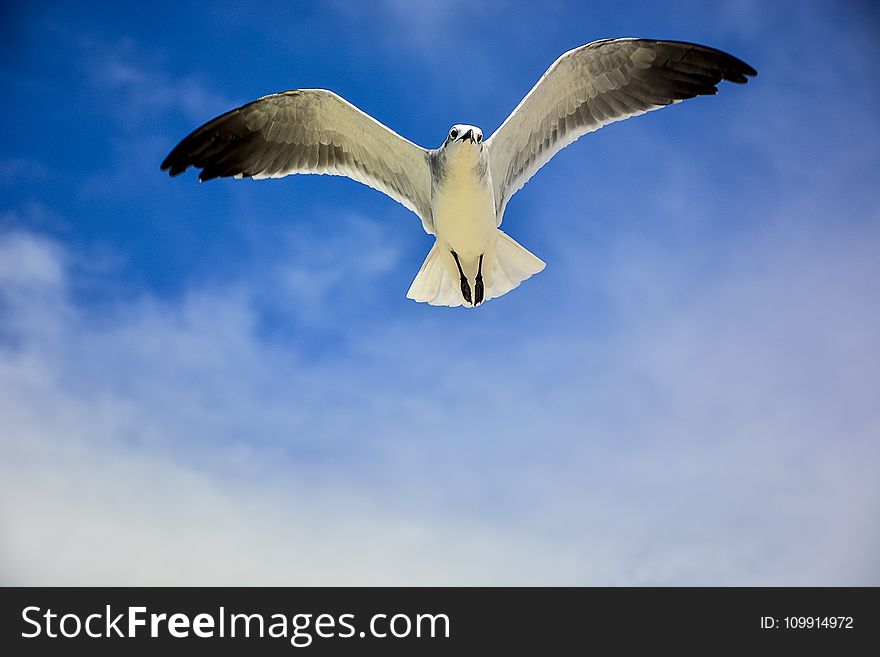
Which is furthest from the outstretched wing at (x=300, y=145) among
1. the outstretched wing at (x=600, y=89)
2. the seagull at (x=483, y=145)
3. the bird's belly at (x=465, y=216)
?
the outstretched wing at (x=600, y=89)

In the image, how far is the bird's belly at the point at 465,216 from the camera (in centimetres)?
445

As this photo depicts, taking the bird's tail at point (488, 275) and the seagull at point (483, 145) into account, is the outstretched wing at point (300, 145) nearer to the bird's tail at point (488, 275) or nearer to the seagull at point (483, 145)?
the seagull at point (483, 145)

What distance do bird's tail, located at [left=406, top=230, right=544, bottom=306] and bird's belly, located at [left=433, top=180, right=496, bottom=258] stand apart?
0.59 feet

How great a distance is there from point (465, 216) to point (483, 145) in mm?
458

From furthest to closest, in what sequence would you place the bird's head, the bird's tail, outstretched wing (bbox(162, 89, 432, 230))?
the bird's tail, outstretched wing (bbox(162, 89, 432, 230)), the bird's head

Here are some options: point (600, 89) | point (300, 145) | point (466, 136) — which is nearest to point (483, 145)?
point (466, 136)

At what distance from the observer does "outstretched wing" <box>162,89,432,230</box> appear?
187 inches

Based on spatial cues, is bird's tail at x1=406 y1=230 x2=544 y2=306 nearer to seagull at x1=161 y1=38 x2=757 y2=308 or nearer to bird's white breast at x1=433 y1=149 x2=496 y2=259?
seagull at x1=161 y1=38 x2=757 y2=308

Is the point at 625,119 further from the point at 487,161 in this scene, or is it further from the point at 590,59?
the point at 487,161

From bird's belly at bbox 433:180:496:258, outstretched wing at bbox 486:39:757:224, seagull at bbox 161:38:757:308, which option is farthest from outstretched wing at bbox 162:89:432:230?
outstretched wing at bbox 486:39:757:224

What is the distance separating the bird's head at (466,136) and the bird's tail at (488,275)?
0.88 m

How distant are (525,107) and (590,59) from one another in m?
0.48

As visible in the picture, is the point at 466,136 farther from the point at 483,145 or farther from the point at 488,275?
the point at 488,275
